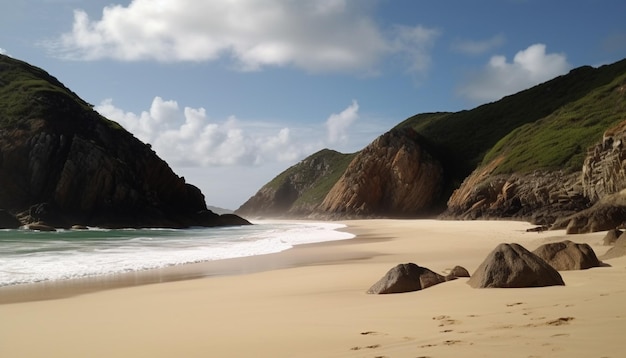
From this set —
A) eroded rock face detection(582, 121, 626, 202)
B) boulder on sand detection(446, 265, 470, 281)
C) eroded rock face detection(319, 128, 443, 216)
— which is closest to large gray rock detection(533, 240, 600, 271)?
boulder on sand detection(446, 265, 470, 281)

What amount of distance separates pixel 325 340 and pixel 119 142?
70.3 m

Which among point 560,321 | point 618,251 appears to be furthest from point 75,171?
point 560,321

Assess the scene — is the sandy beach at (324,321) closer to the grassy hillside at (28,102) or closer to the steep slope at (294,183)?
the grassy hillside at (28,102)

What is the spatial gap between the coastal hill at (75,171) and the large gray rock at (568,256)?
53.8 m

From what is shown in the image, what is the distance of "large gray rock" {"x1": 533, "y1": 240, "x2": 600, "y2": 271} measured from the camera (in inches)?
372

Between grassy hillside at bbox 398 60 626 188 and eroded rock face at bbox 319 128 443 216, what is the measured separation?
435cm

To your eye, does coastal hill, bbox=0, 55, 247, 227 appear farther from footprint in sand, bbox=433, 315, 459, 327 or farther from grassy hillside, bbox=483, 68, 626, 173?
footprint in sand, bbox=433, 315, 459, 327

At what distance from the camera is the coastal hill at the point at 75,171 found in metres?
56.6

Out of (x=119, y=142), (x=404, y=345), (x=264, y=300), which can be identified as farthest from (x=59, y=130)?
(x=404, y=345)

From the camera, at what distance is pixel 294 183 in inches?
5935

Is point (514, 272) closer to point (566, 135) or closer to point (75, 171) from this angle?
point (566, 135)

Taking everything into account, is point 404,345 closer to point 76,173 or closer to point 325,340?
point 325,340

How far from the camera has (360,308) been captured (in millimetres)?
7215

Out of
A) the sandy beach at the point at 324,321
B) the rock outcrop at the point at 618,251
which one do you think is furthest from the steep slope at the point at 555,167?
the sandy beach at the point at 324,321
